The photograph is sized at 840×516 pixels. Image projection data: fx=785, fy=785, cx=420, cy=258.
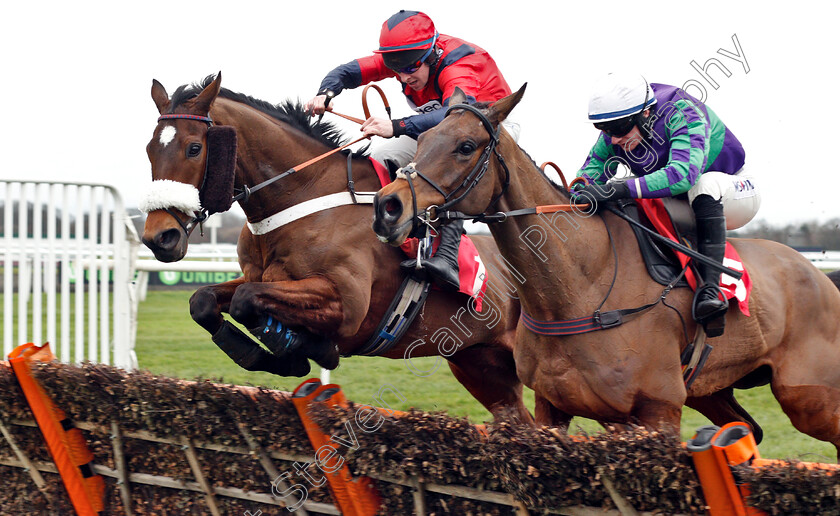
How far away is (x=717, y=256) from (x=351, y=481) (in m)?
1.53

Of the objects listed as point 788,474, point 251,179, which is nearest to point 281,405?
point 251,179

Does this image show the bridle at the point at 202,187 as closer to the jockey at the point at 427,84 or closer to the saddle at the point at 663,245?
the jockey at the point at 427,84

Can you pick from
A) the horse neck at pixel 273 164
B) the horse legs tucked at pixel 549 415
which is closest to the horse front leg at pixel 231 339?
the horse neck at pixel 273 164

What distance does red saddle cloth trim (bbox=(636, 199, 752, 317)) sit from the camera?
2.87 meters

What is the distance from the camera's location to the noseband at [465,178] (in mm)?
2441

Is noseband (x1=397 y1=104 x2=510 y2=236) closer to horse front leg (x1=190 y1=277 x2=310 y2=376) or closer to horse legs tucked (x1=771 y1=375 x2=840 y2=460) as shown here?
horse front leg (x1=190 y1=277 x2=310 y2=376)

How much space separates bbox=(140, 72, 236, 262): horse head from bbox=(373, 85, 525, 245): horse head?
3.04 ft

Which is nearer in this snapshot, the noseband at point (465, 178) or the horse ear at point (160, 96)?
the noseband at point (465, 178)

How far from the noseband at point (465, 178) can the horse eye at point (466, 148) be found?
48mm

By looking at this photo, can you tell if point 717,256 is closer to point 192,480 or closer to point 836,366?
point 836,366

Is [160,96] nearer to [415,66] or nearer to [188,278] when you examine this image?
[415,66]

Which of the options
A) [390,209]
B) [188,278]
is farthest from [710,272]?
[188,278]

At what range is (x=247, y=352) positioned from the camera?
3.15 m

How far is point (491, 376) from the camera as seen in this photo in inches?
156
